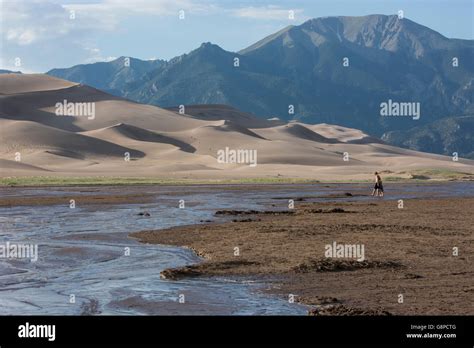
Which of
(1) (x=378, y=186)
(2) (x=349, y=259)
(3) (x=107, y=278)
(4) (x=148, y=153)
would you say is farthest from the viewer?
(4) (x=148, y=153)

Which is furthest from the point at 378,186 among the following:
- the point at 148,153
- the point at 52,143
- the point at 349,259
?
the point at 148,153

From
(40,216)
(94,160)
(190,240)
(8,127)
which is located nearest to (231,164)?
(94,160)

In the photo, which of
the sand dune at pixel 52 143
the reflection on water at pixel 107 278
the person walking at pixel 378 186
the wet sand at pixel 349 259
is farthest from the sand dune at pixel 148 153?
the wet sand at pixel 349 259

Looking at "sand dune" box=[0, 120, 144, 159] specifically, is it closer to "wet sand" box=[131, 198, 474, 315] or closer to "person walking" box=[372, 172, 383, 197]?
"person walking" box=[372, 172, 383, 197]

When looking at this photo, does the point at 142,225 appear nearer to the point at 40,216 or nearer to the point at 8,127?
the point at 40,216

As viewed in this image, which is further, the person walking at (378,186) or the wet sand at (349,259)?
the person walking at (378,186)

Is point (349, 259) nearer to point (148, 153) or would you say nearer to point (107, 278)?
point (107, 278)

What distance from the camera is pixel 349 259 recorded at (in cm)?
2259

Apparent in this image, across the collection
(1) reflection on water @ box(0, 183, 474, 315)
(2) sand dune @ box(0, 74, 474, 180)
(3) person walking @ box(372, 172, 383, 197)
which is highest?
(2) sand dune @ box(0, 74, 474, 180)

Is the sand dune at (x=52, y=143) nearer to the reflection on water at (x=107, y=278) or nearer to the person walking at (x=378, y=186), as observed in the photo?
the person walking at (x=378, y=186)

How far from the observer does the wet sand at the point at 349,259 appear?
16.9 metres

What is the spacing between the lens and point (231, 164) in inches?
5320

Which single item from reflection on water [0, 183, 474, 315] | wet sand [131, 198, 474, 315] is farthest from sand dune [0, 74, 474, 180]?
wet sand [131, 198, 474, 315]

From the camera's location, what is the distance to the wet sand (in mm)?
16859
